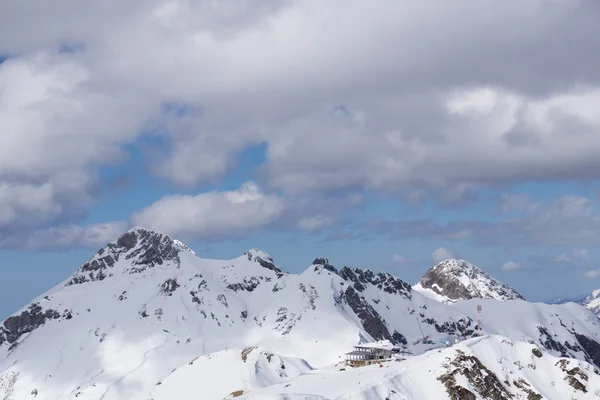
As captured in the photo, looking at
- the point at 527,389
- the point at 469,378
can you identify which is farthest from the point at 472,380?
the point at 527,389

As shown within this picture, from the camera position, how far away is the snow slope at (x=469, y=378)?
146750mm

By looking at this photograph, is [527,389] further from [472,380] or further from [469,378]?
[469,378]

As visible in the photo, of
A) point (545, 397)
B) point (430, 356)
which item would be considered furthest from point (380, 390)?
point (545, 397)

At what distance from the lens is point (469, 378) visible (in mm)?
150625

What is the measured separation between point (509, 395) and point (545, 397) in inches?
346

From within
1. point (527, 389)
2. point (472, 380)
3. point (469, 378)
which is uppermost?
point (469, 378)

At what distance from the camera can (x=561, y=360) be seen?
170 metres

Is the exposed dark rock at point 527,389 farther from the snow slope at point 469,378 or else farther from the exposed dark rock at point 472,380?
the exposed dark rock at point 472,380

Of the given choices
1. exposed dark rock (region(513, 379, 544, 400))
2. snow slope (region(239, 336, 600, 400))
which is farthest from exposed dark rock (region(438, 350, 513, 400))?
exposed dark rock (region(513, 379, 544, 400))

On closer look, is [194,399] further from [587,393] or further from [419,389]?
[587,393]

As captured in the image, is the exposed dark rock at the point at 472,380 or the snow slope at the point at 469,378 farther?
the snow slope at the point at 469,378

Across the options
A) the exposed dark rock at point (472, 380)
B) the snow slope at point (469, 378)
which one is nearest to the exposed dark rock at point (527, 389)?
the snow slope at point (469, 378)

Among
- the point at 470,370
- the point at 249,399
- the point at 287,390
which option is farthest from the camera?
the point at 287,390

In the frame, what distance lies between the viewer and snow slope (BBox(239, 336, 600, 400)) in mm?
146750
